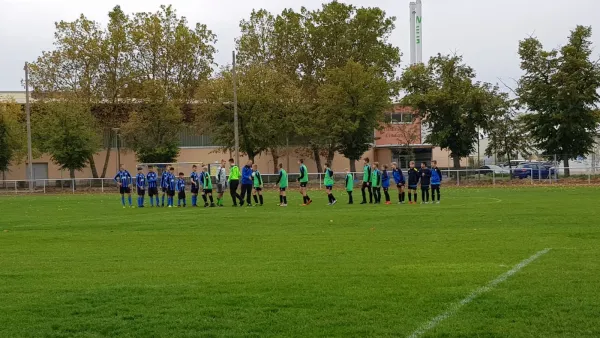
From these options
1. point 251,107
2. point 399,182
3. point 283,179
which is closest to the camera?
point 283,179

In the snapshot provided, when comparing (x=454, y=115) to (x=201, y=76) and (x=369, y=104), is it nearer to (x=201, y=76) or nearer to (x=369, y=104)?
(x=369, y=104)

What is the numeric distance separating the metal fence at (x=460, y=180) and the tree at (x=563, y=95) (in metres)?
3.82

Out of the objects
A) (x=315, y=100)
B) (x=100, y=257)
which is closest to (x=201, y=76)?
(x=315, y=100)

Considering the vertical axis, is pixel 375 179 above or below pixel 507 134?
below

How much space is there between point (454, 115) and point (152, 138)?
2451cm

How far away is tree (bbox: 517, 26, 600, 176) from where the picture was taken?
50125 millimetres

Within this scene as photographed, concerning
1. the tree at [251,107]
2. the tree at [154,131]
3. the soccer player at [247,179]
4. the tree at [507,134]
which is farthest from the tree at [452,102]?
the soccer player at [247,179]

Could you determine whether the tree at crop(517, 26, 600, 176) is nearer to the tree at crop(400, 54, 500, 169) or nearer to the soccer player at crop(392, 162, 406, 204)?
the tree at crop(400, 54, 500, 169)

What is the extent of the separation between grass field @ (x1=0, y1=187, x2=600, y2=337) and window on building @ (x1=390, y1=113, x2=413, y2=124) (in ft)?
156

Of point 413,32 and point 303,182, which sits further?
point 413,32

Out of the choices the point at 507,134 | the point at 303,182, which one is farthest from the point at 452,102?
the point at 303,182

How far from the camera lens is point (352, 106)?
58.0 m

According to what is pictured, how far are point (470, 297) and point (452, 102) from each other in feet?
155

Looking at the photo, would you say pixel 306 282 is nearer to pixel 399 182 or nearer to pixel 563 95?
pixel 399 182
